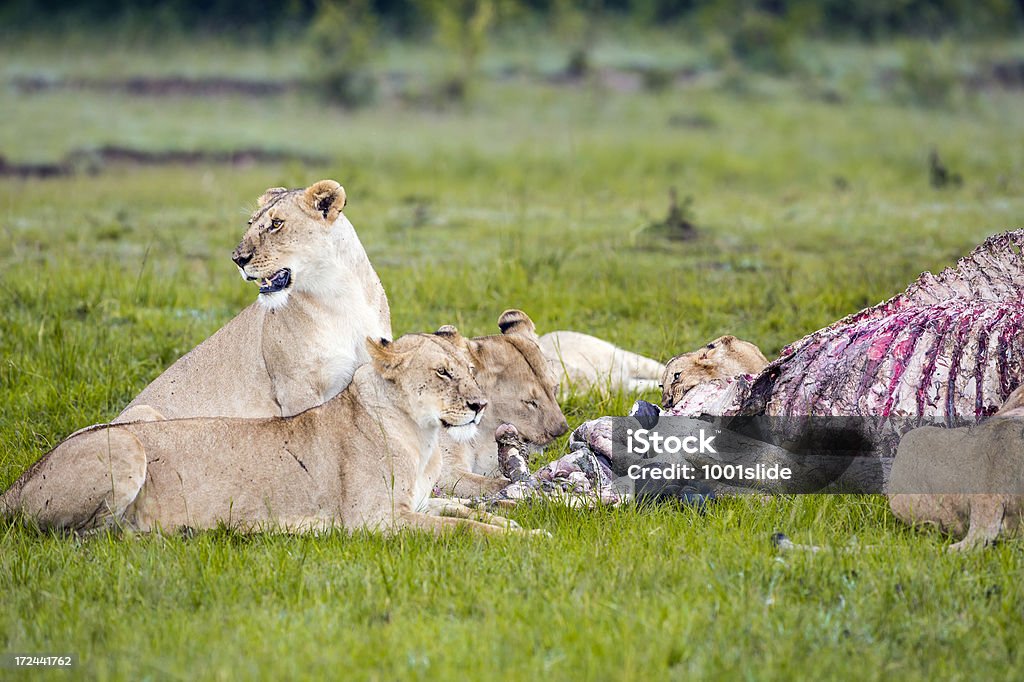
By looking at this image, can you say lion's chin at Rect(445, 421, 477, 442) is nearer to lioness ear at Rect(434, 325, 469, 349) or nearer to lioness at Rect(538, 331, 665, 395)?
lioness ear at Rect(434, 325, 469, 349)

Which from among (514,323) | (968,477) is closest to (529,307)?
(514,323)

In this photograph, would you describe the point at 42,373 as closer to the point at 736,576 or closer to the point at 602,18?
the point at 736,576

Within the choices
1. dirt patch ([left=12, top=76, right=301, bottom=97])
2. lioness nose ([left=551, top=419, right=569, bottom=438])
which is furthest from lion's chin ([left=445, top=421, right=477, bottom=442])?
dirt patch ([left=12, top=76, right=301, bottom=97])

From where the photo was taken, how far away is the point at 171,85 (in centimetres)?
2673

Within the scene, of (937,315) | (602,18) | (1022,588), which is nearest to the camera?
(1022,588)

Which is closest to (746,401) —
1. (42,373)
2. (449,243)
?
(42,373)

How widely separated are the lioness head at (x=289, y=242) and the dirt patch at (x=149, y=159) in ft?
43.5

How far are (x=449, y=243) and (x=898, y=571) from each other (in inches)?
363

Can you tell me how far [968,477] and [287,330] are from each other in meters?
3.42

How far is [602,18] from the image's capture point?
31.4 m

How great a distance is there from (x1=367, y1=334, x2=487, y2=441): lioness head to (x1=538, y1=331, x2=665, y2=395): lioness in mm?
2387

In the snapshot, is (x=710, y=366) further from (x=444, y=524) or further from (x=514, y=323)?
(x=444, y=524)

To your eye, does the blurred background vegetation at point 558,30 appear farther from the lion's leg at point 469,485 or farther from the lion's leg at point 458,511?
the lion's leg at point 458,511

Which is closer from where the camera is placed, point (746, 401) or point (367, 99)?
point (746, 401)
